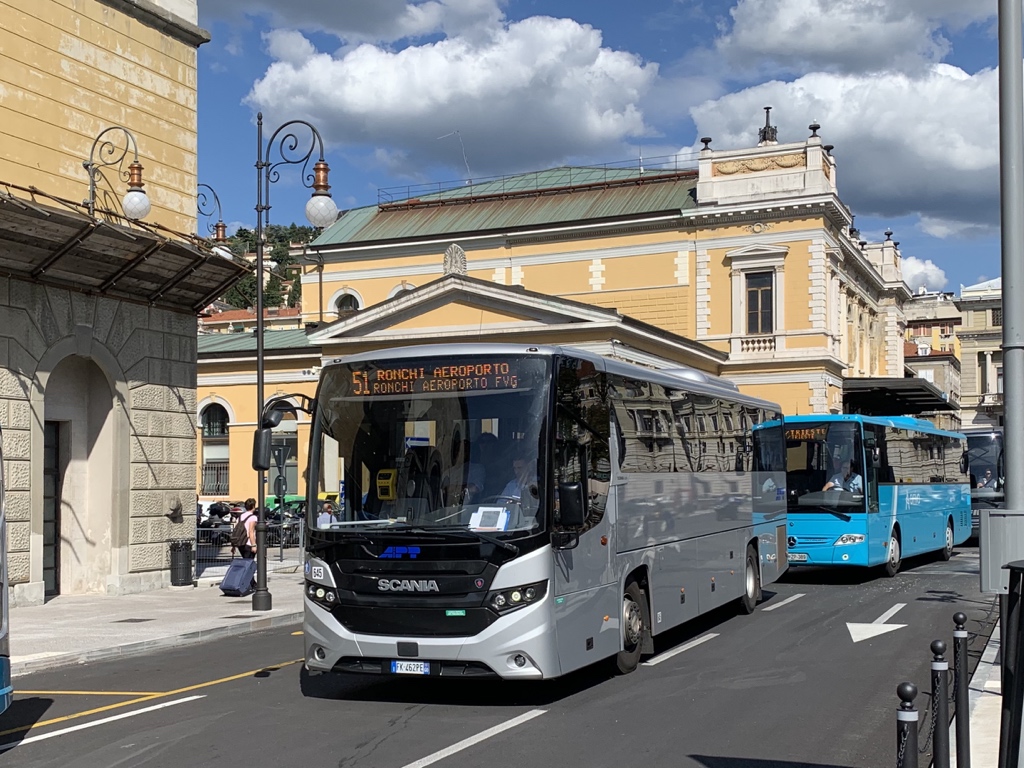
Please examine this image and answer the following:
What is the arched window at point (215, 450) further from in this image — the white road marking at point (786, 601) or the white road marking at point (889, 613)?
the white road marking at point (889, 613)

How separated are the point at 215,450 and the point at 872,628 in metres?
43.3

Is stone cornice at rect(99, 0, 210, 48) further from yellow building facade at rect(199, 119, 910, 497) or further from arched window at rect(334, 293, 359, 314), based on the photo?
arched window at rect(334, 293, 359, 314)

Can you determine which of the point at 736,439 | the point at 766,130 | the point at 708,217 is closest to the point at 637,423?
the point at 736,439

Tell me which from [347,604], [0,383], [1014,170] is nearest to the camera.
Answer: [1014,170]

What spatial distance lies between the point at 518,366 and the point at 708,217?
4229cm

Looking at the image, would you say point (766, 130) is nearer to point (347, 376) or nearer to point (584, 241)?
point (584, 241)

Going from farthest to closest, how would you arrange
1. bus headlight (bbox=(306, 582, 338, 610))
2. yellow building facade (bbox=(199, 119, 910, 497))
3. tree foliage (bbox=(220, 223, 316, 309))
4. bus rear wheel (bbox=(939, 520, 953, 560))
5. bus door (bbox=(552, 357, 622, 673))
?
tree foliage (bbox=(220, 223, 316, 309)), yellow building facade (bbox=(199, 119, 910, 497)), bus rear wheel (bbox=(939, 520, 953, 560)), bus headlight (bbox=(306, 582, 338, 610)), bus door (bbox=(552, 357, 622, 673))

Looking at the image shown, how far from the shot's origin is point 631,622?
12.0 m

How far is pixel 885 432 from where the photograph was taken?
22359mm

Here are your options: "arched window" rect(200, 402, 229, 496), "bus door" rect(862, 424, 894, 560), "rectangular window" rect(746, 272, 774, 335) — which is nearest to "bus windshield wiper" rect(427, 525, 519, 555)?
"bus door" rect(862, 424, 894, 560)

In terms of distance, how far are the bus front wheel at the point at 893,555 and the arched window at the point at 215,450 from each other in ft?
121

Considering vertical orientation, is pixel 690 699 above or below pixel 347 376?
below

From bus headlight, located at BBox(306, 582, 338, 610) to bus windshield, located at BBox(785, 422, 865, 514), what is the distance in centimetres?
1249

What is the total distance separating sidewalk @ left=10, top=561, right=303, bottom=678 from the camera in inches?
550
